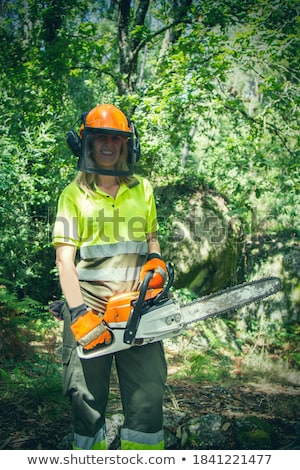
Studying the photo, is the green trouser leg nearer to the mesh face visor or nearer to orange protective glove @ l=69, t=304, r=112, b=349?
orange protective glove @ l=69, t=304, r=112, b=349

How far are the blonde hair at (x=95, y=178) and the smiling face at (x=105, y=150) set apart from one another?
0.05 metres

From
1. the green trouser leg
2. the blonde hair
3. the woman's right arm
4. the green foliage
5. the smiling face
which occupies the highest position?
the smiling face

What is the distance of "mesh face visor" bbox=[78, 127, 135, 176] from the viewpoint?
1.88 m

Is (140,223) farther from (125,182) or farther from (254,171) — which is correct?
(254,171)

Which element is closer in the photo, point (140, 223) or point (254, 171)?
point (140, 223)

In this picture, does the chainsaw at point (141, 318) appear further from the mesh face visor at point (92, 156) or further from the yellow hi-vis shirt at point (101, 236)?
the mesh face visor at point (92, 156)

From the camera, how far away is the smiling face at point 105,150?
1.92m

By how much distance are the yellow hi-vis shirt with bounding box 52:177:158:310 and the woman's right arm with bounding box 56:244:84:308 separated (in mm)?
57

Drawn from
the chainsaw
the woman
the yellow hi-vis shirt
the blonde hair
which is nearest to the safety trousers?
the woman

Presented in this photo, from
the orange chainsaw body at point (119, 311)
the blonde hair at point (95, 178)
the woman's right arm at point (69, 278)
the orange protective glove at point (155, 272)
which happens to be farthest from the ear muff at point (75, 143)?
the orange chainsaw body at point (119, 311)

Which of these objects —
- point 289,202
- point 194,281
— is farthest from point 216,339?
point 289,202

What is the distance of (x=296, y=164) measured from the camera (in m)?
4.42

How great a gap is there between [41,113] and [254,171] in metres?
3.02

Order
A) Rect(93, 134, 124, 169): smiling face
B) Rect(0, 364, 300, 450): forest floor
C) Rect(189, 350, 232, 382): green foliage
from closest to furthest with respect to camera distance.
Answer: Rect(93, 134, 124, 169): smiling face
Rect(0, 364, 300, 450): forest floor
Rect(189, 350, 232, 382): green foliage
